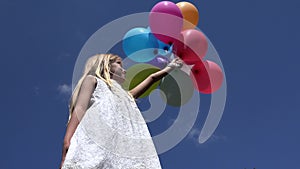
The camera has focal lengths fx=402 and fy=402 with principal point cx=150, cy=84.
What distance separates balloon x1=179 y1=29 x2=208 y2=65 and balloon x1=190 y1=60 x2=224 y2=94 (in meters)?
0.11

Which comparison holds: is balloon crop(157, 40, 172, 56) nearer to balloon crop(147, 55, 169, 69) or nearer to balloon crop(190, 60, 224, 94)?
balloon crop(147, 55, 169, 69)

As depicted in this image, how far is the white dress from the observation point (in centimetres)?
186

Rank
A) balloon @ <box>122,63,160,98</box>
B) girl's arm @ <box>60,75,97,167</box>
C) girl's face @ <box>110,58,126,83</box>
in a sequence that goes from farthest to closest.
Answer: balloon @ <box>122,63,160,98</box>, girl's face @ <box>110,58,126,83</box>, girl's arm @ <box>60,75,97,167</box>

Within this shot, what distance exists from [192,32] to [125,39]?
62cm

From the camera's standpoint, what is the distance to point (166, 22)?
3498 millimetres

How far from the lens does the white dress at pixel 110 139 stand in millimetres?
1857

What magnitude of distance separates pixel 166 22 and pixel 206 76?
59 cm

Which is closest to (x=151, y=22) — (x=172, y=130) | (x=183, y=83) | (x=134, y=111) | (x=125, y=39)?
(x=125, y=39)

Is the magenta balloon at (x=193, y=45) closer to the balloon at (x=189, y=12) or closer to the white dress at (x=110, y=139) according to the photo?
the balloon at (x=189, y=12)

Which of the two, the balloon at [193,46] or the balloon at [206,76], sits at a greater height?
the balloon at [193,46]

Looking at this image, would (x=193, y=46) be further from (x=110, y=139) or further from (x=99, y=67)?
(x=110, y=139)

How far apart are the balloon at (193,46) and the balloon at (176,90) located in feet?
0.54

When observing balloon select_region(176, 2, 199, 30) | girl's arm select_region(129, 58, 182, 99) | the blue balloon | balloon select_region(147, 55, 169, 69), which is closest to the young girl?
girl's arm select_region(129, 58, 182, 99)

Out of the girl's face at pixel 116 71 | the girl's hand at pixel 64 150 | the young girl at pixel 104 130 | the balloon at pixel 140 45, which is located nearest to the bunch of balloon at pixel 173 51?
the balloon at pixel 140 45
